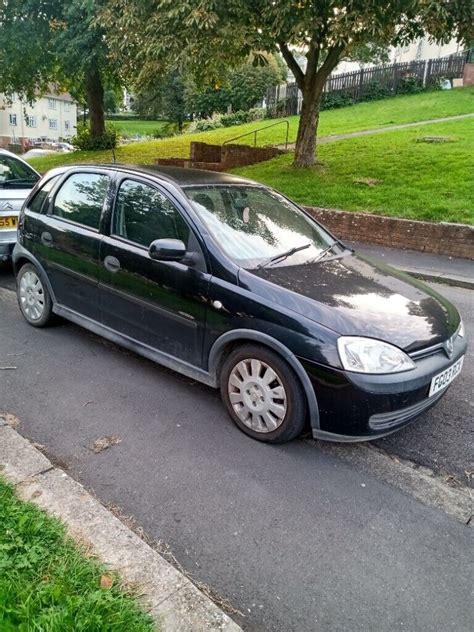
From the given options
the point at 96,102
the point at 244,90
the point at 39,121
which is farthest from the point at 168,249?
the point at 39,121

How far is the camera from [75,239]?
4297mm

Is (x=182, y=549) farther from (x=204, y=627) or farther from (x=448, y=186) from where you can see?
(x=448, y=186)

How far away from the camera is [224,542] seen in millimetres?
2422

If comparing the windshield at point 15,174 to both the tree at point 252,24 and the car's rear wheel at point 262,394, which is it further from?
the car's rear wheel at point 262,394

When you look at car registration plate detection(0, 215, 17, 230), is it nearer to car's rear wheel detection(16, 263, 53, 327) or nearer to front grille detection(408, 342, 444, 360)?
car's rear wheel detection(16, 263, 53, 327)

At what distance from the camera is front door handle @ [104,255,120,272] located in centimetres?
393

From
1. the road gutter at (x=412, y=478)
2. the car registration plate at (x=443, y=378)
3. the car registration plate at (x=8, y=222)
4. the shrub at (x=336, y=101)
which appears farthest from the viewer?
the shrub at (x=336, y=101)

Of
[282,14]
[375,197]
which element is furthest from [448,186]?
[282,14]

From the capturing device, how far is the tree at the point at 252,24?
26.6ft

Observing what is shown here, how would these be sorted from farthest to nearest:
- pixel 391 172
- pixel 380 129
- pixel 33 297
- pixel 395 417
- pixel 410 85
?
pixel 410 85, pixel 380 129, pixel 391 172, pixel 33 297, pixel 395 417

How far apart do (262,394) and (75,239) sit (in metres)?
2.25

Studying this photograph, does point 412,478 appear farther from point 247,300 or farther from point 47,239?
point 47,239

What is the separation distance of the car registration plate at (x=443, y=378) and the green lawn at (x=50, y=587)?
202cm

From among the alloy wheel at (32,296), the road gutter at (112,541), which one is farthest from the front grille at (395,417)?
the alloy wheel at (32,296)
